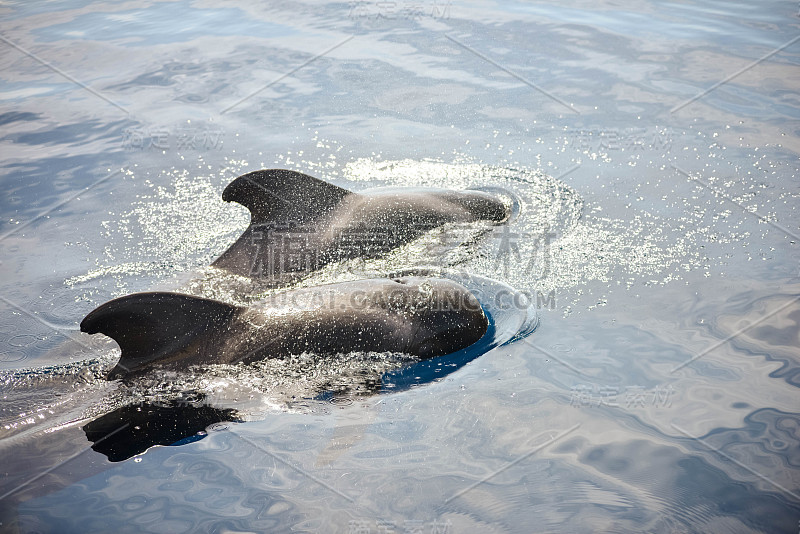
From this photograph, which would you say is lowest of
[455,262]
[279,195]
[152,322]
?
[455,262]

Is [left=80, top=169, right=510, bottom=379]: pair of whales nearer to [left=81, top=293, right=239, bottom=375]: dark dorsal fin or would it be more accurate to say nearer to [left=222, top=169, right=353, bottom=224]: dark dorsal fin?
[left=81, top=293, right=239, bottom=375]: dark dorsal fin

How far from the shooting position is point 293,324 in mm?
4953

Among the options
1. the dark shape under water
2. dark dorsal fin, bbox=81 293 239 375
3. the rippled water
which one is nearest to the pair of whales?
dark dorsal fin, bbox=81 293 239 375

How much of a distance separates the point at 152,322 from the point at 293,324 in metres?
0.94

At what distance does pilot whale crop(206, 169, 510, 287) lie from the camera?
20.6 feet

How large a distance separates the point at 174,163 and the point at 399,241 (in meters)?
3.29

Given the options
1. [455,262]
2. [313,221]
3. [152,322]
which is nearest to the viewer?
[152,322]

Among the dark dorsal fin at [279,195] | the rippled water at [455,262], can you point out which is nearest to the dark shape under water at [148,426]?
the rippled water at [455,262]

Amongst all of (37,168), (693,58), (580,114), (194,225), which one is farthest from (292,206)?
(693,58)

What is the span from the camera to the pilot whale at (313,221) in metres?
6.28

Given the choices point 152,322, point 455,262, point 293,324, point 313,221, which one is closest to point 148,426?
point 152,322

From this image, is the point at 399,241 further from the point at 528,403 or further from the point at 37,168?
the point at 37,168

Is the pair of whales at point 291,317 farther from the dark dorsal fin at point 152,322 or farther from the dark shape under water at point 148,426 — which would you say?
the dark shape under water at point 148,426

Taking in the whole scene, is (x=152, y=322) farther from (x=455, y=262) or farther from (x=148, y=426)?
(x=455, y=262)
